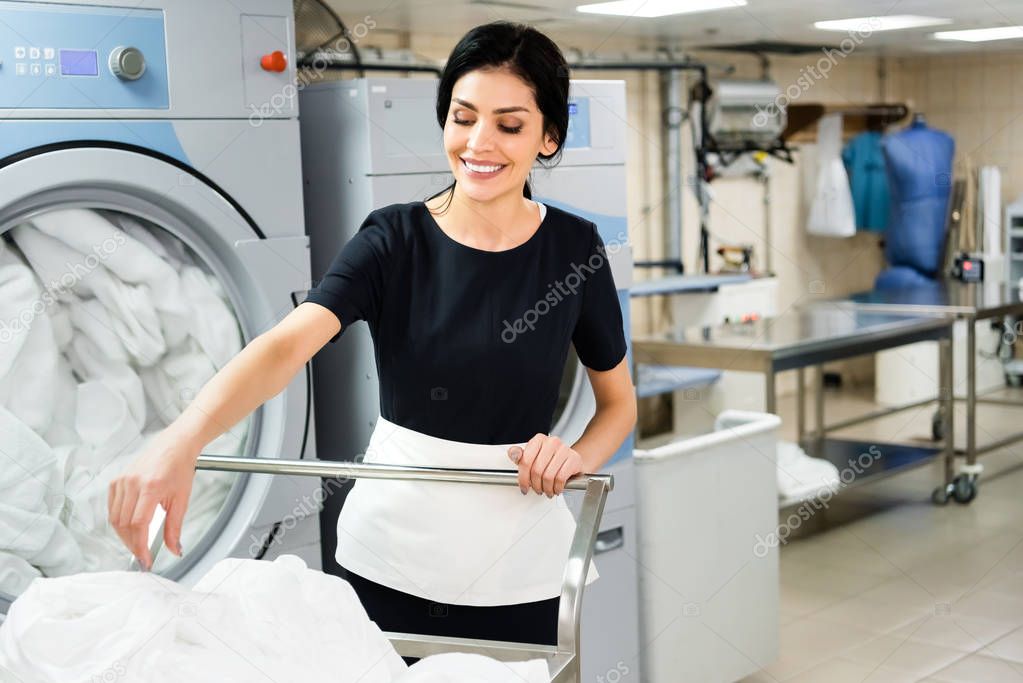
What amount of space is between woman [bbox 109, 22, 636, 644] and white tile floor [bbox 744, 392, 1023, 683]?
1.70m

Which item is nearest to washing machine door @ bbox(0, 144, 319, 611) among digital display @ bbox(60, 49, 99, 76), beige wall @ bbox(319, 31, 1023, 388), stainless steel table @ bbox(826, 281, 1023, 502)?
digital display @ bbox(60, 49, 99, 76)

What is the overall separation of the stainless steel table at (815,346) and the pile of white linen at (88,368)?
2.19 meters

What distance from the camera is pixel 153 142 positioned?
2.06 meters

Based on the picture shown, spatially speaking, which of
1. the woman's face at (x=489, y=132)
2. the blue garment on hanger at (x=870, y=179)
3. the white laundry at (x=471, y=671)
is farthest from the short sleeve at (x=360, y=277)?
the blue garment on hanger at (x=870, y=179)

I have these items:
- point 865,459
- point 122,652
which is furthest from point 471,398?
point 865,459

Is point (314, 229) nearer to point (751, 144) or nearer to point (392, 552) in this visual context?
point (392, 552)

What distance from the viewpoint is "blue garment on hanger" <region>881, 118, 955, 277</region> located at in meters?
6.62

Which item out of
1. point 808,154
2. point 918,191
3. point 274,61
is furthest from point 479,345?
point 808,154

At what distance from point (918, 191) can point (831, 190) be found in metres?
0.50

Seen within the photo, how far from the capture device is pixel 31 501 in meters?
2.01

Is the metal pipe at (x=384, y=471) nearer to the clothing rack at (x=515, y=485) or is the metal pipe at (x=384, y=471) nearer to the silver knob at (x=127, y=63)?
the clothing rack at (x=515, y=485)

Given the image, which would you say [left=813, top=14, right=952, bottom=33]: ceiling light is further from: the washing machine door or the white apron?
the white apron

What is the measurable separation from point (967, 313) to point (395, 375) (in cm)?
370

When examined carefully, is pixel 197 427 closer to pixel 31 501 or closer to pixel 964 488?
pixel 31 501
